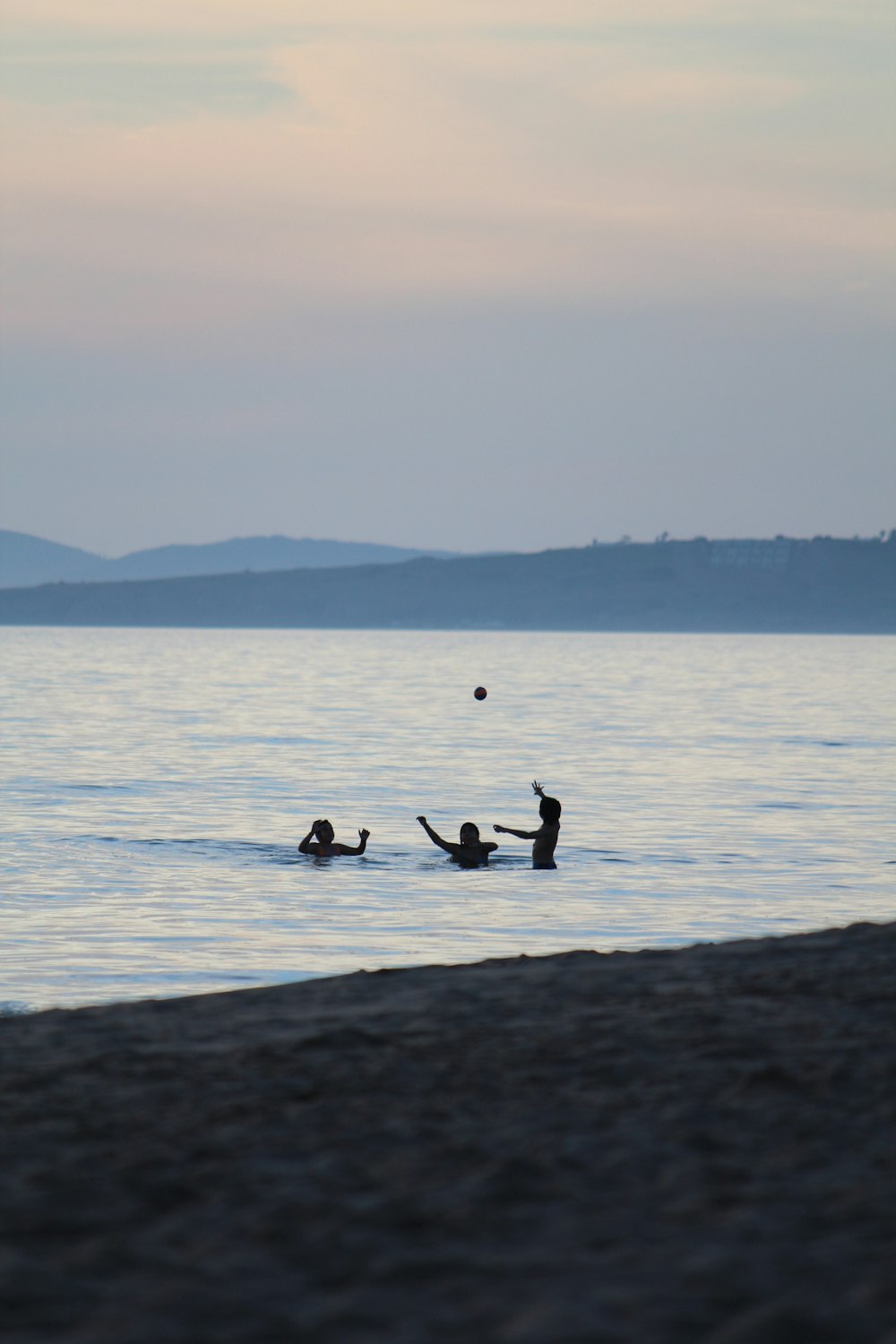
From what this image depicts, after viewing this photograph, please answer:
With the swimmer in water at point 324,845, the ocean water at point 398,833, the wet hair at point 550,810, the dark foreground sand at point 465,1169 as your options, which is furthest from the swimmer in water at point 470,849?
the dark foreground sand at point 465,1169

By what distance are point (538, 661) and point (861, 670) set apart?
3724 cm

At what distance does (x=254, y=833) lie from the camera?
28359mm

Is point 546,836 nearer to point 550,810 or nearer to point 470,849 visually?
point 550,810

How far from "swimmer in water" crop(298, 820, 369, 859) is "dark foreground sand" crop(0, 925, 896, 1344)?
1290cm

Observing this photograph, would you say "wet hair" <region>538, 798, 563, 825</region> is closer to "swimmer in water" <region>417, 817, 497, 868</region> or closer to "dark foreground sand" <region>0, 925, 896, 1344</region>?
"swimmer in water" <region>417, 817, 497, 868</region>

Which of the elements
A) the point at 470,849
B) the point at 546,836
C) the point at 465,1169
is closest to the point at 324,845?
the point at 470,849

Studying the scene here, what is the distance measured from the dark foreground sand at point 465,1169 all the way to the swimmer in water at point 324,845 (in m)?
12.9

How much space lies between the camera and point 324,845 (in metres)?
23.4

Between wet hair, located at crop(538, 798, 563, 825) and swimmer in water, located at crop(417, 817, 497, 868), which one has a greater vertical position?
wet hair, located at crop(538, 798, 563, 825)

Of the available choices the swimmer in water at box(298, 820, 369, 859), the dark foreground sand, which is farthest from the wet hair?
the dark foreground sand

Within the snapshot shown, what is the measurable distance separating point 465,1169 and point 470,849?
53.7ft

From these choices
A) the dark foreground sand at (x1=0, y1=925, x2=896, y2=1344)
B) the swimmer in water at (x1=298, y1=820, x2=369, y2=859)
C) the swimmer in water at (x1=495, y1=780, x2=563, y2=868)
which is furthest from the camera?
the swimmer in water at (x1=298, y1=820, x2=369, y2=859)

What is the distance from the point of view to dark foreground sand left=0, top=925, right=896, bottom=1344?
16.8 feet

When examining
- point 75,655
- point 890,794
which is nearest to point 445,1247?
point 890,794
